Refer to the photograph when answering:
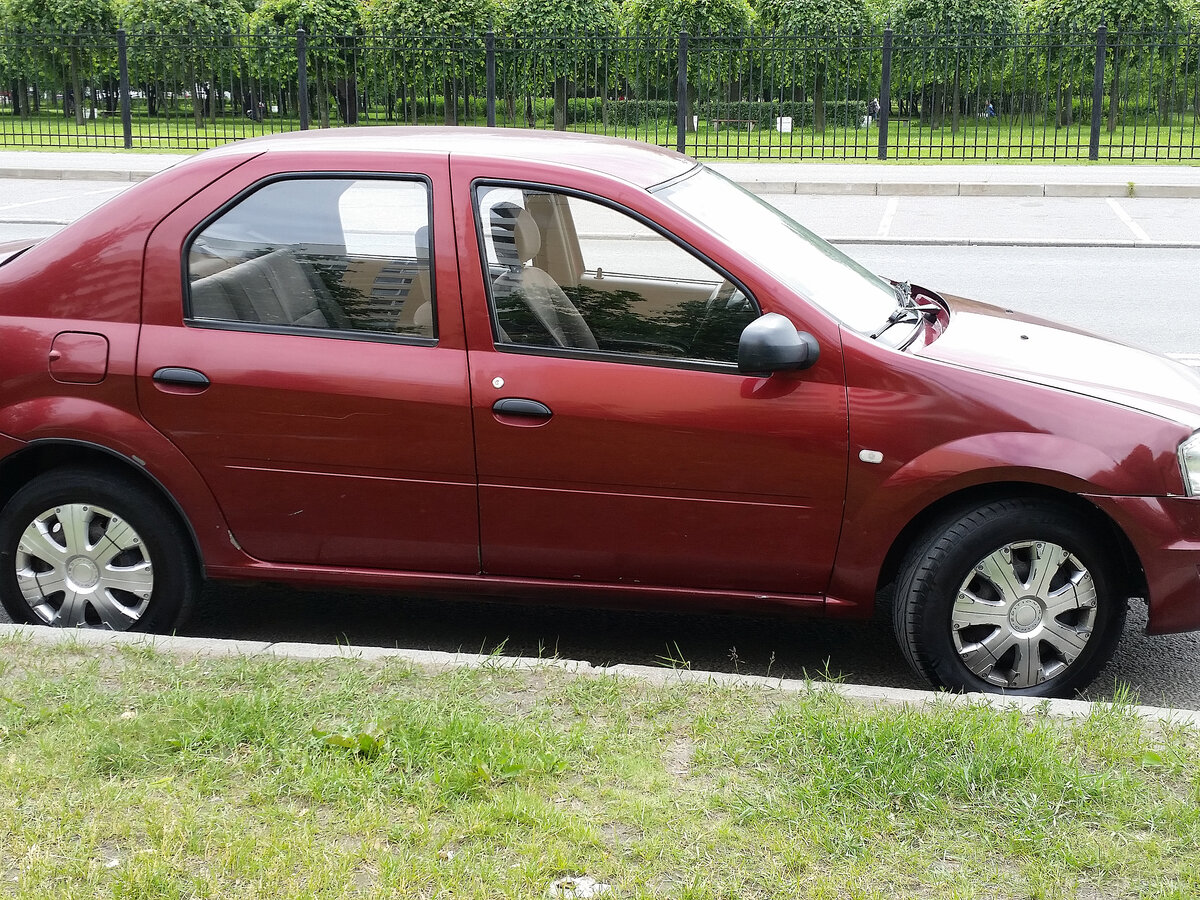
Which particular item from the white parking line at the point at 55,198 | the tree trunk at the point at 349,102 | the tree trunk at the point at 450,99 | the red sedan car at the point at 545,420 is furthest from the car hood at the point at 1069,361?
the tree trunk at the point at 349,102

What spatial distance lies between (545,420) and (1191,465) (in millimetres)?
1904

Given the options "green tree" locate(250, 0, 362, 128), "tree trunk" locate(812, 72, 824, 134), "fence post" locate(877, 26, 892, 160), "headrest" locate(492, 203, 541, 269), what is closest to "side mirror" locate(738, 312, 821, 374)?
"headrest" locate(492, 203, 541, 269)

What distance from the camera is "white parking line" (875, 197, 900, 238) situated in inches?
589

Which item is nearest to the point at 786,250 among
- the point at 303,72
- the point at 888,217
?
the point at 888,217

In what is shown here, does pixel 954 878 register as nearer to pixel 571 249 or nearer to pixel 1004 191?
pixel 571 249

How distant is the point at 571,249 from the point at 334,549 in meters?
1.23

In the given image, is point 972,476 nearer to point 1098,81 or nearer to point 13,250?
point 13,250

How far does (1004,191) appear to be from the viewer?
729 inches

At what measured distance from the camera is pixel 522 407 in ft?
13.2

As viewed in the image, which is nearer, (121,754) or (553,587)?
(121,754)

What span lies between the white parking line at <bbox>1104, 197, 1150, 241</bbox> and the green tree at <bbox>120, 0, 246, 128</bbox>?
14.5 meters

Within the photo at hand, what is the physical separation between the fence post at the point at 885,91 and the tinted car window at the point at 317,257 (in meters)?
18.5

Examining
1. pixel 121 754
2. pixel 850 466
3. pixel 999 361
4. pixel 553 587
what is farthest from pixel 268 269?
pixel 999 361

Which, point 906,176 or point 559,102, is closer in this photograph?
point 906,176
